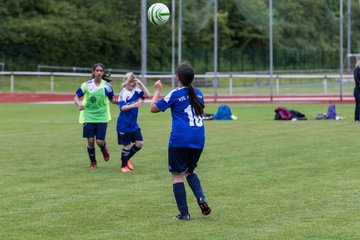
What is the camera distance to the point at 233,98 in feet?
138

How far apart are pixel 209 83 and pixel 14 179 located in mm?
36236

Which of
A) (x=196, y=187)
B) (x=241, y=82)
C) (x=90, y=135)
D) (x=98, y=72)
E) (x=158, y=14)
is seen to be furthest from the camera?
(x=241, y=82)

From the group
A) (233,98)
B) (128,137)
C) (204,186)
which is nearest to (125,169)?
(128,137)

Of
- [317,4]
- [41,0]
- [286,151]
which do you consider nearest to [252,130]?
[286,151]

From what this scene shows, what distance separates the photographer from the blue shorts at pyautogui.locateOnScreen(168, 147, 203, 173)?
9.88 m

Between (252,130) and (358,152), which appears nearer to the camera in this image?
(358,152)

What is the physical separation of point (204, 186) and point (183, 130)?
115 inches

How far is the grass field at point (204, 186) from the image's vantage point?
368 inches

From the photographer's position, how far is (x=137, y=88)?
15.2 meters

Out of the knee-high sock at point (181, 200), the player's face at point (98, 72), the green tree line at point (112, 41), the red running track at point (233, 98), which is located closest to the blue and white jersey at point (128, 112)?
the player's face at point (98, 72)

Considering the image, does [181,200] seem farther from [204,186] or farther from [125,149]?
[125,149]

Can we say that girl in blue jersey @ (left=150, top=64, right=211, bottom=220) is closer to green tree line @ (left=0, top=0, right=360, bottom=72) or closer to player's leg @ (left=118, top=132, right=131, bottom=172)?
player's leg @ (left=118, top=132, right=131, bottom=172)

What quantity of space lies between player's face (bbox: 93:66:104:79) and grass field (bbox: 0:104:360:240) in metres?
1.61

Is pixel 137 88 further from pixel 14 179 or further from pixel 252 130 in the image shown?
pixel 252 130
